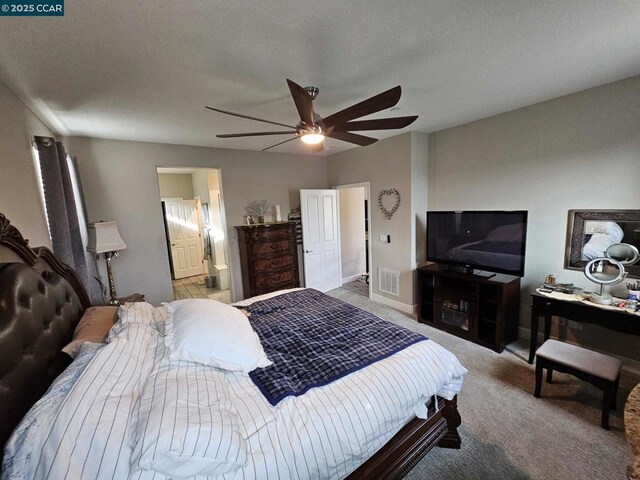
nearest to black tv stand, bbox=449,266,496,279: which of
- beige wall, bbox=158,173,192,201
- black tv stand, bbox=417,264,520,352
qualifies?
black tv stand, bbox=417,264,520,352

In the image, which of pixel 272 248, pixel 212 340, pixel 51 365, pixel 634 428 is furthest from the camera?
pixel 272 248

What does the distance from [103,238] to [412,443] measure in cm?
324

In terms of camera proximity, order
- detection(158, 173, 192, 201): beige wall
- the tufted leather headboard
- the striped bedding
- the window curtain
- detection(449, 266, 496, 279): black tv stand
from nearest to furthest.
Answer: the striped bedding < the tufted leather headboard < the window curtain < detection(449, 266, 496, 279): black tv stand < detection(158, 173, 192, 201): beige wall

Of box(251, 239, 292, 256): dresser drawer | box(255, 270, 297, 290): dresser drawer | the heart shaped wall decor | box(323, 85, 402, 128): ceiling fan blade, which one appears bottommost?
box(255, 270, 297, 290): dresser drawer

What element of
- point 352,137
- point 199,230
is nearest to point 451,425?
point 352,137

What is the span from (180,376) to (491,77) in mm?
2901

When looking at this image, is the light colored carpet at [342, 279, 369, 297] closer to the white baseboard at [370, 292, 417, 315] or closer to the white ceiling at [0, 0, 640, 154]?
the white baseboard at [370, 292, 417, 315]

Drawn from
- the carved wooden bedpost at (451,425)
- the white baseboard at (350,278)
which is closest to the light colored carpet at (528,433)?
the carved wooden bedpost at (451,425)

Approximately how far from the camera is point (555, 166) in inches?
105

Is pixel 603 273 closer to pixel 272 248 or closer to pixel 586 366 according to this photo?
pixel 586 366

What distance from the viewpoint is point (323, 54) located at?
1.68 meters

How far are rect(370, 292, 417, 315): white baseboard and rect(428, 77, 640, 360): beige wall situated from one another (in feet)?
4.24

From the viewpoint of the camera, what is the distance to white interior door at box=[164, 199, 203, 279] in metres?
6.10

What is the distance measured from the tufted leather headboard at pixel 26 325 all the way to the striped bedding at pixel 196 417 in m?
0.16
